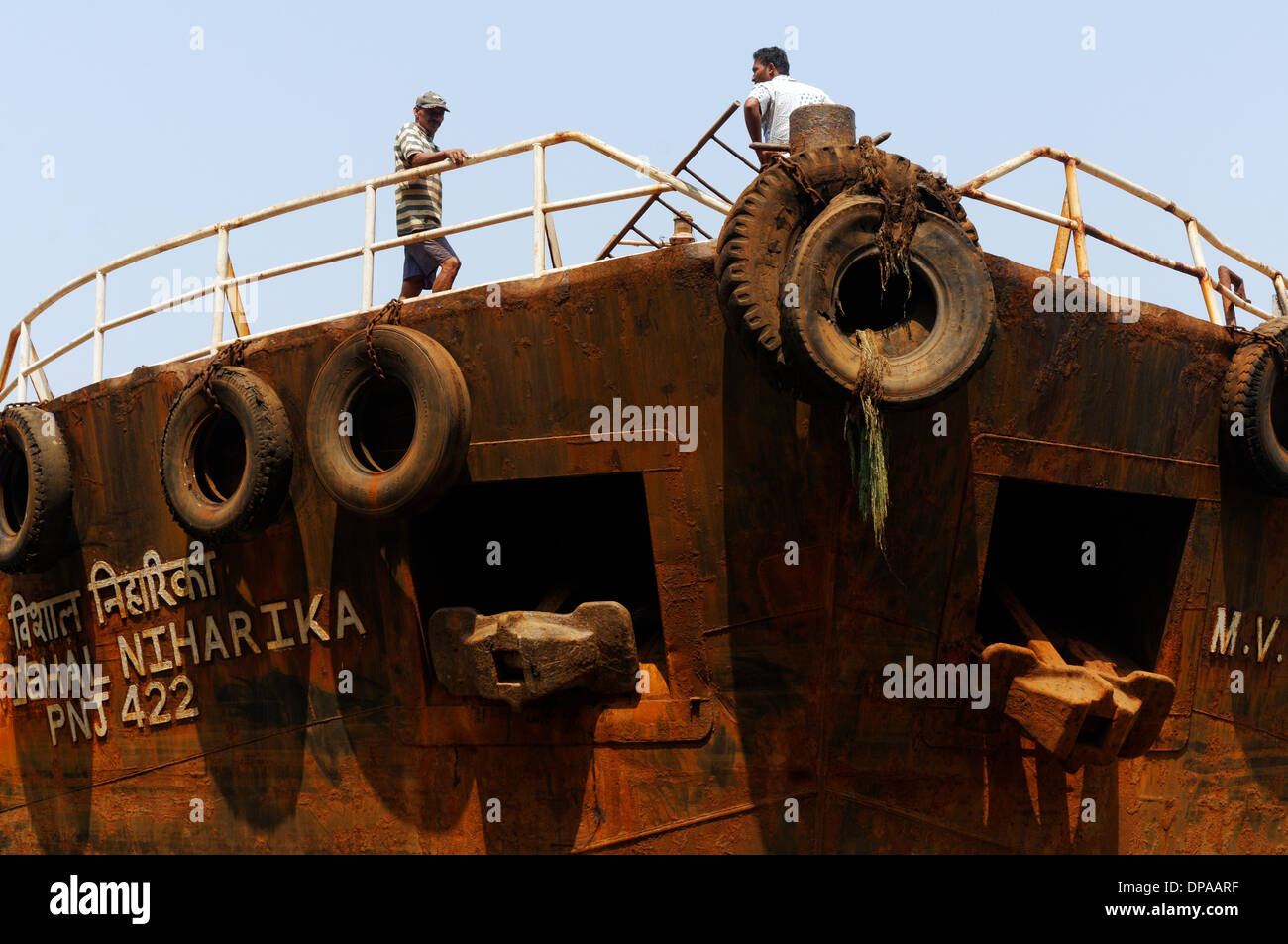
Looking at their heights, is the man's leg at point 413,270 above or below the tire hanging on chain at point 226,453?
above

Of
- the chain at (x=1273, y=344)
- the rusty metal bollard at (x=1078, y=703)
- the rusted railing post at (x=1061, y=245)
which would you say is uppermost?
the rusted railing post at (x=1061, y=245)

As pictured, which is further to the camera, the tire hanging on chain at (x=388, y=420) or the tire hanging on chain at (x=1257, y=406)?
the tire hanging on chain at (x=1257, y=406)

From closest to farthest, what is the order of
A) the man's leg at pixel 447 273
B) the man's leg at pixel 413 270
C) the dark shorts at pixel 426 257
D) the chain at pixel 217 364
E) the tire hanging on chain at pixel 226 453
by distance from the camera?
the tire hanging on chain at pixel 226 453 < the chain at pixel 217 364 < the man's leg at pixel 447 273 < the dark shorts at pixel 426 257 < the man's leg at pixel 413 270

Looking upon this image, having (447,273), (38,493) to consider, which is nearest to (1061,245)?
(447,273)

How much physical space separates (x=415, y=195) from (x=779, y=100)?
8.83ft

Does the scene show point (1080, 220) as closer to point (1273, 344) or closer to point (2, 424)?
point (1273, 344)

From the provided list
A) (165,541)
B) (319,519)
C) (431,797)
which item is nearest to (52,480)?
(165,541)

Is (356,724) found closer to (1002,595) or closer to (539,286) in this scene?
(539,286)

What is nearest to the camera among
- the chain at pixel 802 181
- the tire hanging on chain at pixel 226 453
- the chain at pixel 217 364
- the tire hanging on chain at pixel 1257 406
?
the chain at pixel 802 181

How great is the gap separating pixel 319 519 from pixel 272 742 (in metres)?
1.58

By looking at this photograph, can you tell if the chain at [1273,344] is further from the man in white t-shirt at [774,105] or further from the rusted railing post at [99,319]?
the rusted railing post at [99,319]

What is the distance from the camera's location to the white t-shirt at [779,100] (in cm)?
912

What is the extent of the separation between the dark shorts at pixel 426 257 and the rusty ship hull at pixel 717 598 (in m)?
1.00

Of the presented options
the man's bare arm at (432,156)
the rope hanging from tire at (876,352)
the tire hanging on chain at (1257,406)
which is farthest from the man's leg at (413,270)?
the tire hanging on chain at (1257,406)
